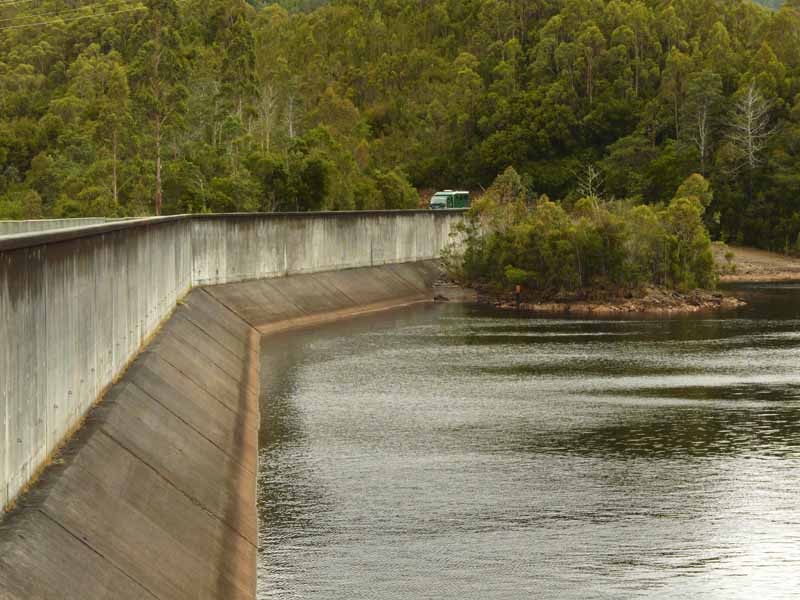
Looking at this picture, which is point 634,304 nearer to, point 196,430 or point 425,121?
point 196,430

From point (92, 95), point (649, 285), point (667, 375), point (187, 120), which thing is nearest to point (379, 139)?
point (92, 95)

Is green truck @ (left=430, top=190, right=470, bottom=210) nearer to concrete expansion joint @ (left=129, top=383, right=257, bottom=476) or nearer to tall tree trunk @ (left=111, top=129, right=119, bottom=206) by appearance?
tall tree trunk @ (left=111, top=129, right=119, bottom=206)

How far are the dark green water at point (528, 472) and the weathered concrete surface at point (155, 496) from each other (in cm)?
106

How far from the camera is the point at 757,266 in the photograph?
125 metres

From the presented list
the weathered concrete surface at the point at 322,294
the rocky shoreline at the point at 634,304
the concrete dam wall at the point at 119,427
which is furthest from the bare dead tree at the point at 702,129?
the concrete dam wall at the point at 119,427

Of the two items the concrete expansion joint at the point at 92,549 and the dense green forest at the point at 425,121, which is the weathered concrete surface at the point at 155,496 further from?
the dense green forest at the point at 425,121

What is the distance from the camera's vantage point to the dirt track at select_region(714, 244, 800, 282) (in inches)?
4582

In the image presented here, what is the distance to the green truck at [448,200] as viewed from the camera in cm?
12006

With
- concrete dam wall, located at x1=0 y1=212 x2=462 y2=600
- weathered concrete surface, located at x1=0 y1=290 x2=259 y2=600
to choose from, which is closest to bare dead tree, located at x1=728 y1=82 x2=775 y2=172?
concrete dam wall, located at x1=0 y1=212 x2=462 y2=600

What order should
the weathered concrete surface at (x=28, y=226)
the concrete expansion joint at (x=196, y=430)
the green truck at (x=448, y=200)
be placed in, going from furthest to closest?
the green truck at (x=448, y=200), the weathered concrete surface at (x=28, y=226), the concrete expansion joint at (x=196, y=430)

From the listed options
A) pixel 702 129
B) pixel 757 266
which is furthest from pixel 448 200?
pixel 702 129

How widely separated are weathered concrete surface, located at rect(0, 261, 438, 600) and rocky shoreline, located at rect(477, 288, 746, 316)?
131ft

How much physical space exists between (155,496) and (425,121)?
168 m

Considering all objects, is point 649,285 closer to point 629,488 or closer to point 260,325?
point 260,325
